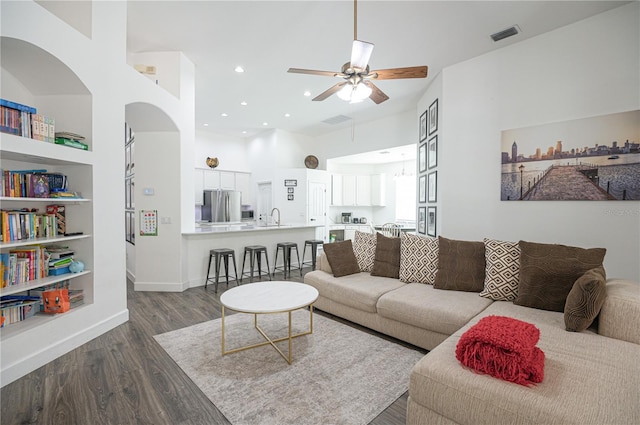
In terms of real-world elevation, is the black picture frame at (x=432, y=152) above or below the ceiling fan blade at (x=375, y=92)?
below

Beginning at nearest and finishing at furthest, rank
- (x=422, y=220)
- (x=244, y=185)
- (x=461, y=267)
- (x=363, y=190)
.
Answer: (x=461, y=267) → (x=422, y=220) → (x=244, y=185) → (x=363, y=190)

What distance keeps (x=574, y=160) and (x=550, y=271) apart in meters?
1.77

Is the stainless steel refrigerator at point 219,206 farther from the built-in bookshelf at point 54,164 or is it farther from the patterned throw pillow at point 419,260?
the patterned throw pillow at point 419,260

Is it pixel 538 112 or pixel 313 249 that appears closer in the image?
pixel 538 112

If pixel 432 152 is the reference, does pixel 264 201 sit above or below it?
below

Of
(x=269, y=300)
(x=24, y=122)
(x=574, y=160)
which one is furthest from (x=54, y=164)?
(x=574, y=160)

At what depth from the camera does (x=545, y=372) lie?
149 centimetres

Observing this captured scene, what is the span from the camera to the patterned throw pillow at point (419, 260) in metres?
3.14

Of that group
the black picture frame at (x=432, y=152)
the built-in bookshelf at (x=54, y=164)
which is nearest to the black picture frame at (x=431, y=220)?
the black picture frame at (x=432, y=152)

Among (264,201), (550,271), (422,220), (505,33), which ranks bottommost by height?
(550,271)

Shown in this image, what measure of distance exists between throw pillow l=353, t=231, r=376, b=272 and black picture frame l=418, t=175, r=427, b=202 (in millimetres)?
2048

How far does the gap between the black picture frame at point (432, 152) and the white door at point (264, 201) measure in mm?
4588

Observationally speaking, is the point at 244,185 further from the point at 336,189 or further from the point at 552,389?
the point at 552,389

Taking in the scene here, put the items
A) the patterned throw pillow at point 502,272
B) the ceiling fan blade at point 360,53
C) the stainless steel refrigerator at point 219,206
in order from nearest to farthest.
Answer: the ceiling fan blade at point 360,53, the patterned throw pillow at point 502,272, the stainless steel refrigerator at point 219,206
